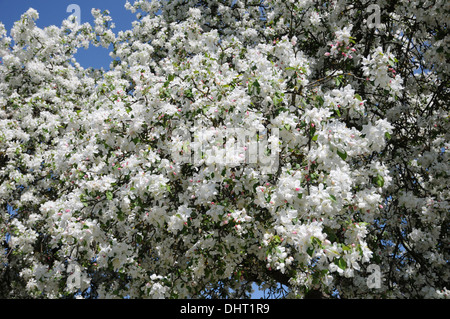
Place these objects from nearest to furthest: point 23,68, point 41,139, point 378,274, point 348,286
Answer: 1. point 378,274
2. point 348,286
3. point 41,139
4. point 23,68

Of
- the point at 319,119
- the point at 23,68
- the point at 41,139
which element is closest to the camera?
the point at 319,119

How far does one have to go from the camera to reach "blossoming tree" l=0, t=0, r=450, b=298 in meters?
4.23

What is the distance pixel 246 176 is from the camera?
4.44 metres

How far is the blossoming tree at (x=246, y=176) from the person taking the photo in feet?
13.9

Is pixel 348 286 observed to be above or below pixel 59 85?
below

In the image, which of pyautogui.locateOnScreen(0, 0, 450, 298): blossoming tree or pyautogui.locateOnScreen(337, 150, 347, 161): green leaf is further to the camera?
pyautogui.locateOnScreen(0, 0, 450, 298): blossoming tree

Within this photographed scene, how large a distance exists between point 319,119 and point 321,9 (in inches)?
196

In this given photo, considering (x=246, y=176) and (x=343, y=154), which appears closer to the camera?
(x=343, y=154)

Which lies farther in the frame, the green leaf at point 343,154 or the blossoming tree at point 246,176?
the blossoming tree at point 246,176

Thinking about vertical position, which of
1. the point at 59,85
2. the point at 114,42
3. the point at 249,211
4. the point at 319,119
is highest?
the point at 114,42

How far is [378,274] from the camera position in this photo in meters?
5.93
